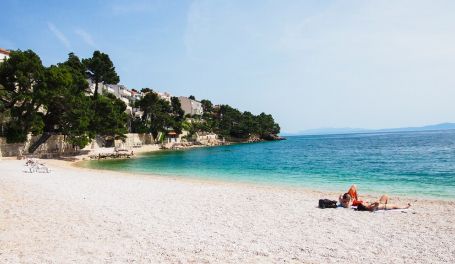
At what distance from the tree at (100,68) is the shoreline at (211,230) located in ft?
197

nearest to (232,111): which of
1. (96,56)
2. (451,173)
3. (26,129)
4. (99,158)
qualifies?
(96,56)

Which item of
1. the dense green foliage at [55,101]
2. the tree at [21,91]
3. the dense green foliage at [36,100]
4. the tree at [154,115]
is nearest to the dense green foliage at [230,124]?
the tree at [154,115]

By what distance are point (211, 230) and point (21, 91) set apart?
42.6m

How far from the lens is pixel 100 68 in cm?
7219

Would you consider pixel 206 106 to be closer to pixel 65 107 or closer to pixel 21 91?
pixel 65 107

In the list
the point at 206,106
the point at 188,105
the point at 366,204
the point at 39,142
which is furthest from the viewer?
the point at 206,106

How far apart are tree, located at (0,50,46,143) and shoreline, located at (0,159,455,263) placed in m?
31.5

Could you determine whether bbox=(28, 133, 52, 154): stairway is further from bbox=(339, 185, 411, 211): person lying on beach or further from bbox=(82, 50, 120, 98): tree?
bbox=(339, 185, 411, 211): person lying on beach

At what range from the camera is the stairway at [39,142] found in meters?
48.2

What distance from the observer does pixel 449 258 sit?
8.07 meters

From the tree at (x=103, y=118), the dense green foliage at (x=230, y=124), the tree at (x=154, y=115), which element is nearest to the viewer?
the tree at (x=103, y=118)

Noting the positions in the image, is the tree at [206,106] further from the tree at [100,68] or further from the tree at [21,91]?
the tree at [21,91]

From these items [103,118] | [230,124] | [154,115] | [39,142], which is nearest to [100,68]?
[103,118]

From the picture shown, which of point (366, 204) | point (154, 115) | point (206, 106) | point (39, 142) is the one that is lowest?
point (366, 204)
